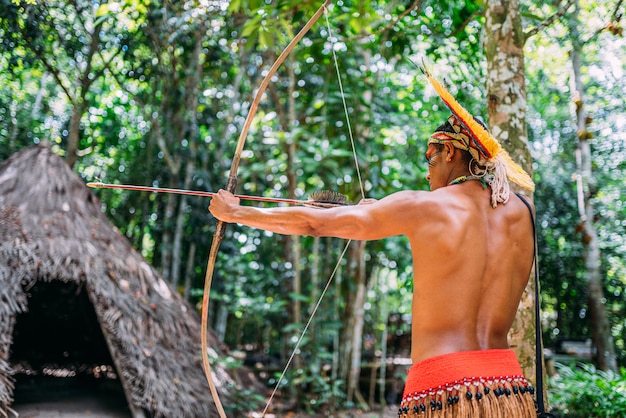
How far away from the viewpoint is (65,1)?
5.15m

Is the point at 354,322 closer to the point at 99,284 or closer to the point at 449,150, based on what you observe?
the point at 99,284

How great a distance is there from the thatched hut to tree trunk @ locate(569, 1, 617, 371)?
4.04 meters

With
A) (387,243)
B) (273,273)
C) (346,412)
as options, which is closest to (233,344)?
(273,273)

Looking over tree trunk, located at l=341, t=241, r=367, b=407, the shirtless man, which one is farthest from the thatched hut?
the shirtless man

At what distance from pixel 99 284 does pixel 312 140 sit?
2690 mm

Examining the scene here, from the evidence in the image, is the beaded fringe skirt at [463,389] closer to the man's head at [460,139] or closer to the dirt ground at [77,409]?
the man's head at [460,139]

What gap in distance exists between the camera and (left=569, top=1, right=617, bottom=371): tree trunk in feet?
21.1

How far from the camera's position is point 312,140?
6219mm

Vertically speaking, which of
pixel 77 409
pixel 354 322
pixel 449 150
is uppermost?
pixel 449 150

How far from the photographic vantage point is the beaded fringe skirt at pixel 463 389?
5.57 ft

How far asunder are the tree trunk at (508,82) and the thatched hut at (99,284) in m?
2.87

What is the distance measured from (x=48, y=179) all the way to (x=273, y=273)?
3216 mm

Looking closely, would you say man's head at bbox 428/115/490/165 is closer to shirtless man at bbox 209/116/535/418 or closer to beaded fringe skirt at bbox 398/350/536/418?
shirtless man at bbox 209/116/535/418

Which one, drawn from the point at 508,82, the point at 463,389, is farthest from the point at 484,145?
the point at 508,82
